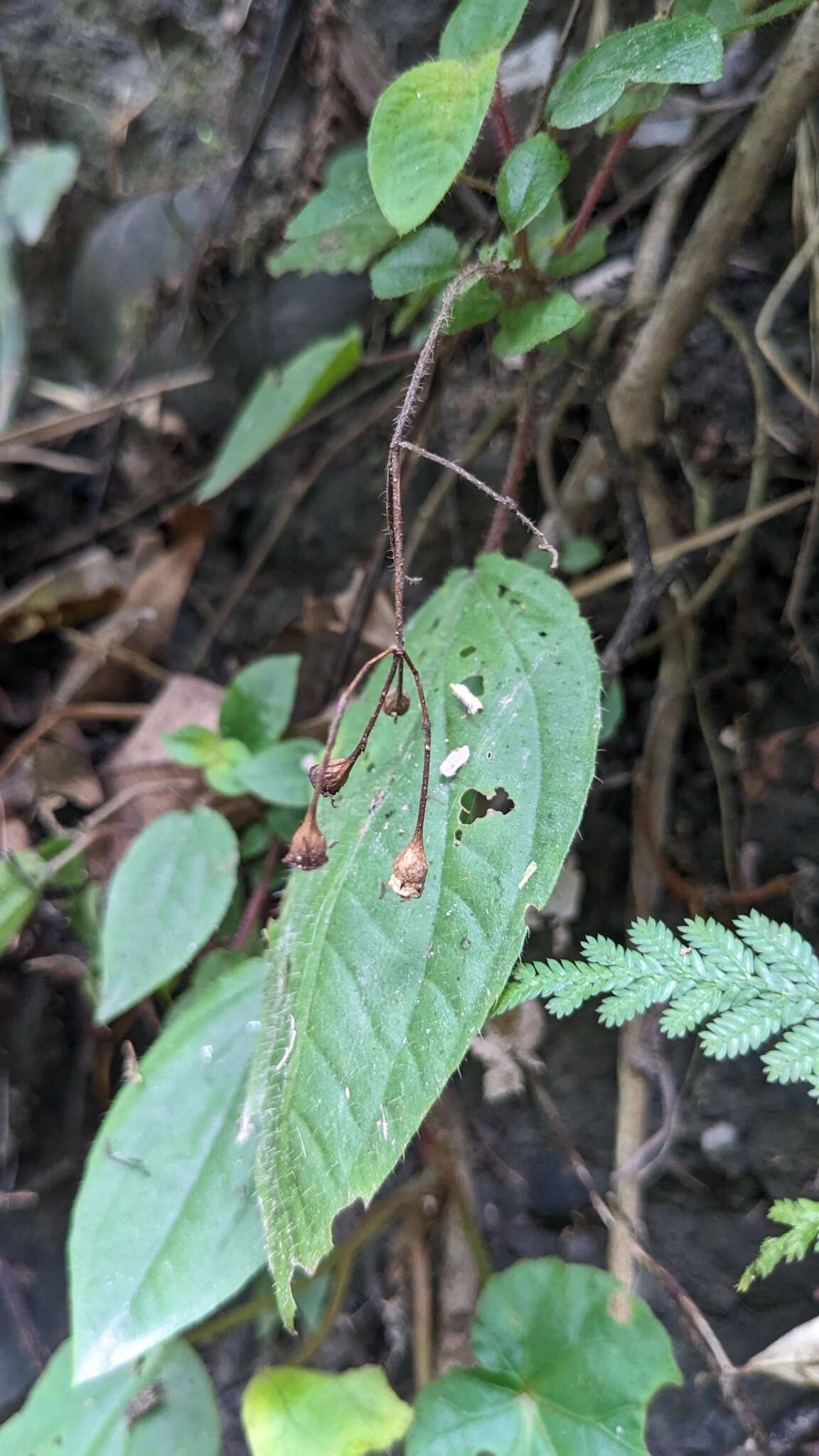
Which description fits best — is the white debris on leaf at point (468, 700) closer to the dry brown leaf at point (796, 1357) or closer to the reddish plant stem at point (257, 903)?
the reddish plant stem at point (257, 903)

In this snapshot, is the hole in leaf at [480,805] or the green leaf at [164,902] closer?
the hole in leaf at [480,805]

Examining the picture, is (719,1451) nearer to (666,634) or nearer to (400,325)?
(666,634)

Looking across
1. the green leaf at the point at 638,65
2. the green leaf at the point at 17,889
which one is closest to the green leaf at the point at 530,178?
the green leaf at the point at 638,65

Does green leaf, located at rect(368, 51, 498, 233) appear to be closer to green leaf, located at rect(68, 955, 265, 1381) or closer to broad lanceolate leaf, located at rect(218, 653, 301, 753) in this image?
broad lanceolate leaf, located at rect(218, 653, 301, 753)

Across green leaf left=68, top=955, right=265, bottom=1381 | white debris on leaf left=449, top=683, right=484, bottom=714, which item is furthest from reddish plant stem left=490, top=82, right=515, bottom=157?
green leaf left=68, top=955, right=265, bottom=1381

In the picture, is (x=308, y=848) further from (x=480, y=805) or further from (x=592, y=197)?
(x=592, y=197)

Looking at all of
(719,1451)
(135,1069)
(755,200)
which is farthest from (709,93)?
(719,1451)
